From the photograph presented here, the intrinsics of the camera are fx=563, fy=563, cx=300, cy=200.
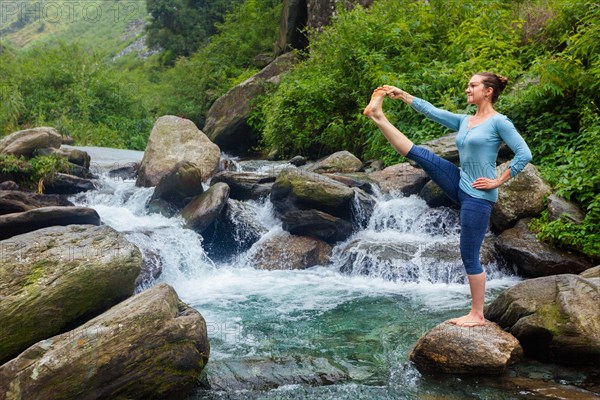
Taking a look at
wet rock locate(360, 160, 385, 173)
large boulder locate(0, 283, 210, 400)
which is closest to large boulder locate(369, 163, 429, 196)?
wet rock locate(360, 160, 385, 173)

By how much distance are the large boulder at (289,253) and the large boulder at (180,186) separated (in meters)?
1.93

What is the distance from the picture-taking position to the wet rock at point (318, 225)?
1050 cm

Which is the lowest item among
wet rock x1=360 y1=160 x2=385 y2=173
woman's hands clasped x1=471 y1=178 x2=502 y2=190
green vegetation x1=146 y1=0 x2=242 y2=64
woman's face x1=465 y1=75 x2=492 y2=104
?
wet rock x1=360 y1=160 x2=385 y2=173

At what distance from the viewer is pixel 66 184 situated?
13.2 m

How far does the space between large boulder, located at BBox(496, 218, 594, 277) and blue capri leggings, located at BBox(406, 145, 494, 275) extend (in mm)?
4070

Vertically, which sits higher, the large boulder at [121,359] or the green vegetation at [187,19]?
the green vegetation at [187,19]

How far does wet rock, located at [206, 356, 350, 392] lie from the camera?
5023 millimetres

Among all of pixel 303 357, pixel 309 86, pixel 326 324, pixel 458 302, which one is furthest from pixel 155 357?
pixel 309 86

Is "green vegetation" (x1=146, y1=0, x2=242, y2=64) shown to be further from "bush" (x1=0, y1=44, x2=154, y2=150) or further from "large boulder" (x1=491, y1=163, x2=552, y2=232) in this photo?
"large boulder" (x1=491, y1=163, x2=552, y2=232)

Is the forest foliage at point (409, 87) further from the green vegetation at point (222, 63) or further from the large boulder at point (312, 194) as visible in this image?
the large boulder at point (312, 194)

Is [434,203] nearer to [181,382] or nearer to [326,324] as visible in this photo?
[326,324]

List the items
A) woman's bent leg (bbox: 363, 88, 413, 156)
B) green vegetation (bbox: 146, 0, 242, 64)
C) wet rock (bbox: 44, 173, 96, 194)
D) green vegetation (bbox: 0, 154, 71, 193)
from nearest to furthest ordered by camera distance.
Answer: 1. woman's bent leg (bbox: 363, 88, 413, 156)
2. green vegetation (bbox: 0, 154, 71, 193)
3. wet rock (bbox: 44, 173, 96, 194)
4. green vegetation (bbox: 146, 0, 242, 64)

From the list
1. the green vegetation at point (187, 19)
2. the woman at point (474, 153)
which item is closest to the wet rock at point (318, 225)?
the woman at point (474, 153)

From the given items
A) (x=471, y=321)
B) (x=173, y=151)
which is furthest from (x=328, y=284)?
(x=173, y=151)
